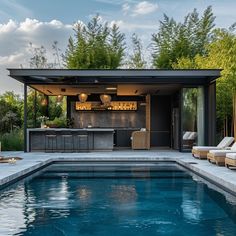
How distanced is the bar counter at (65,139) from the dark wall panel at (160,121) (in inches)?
186

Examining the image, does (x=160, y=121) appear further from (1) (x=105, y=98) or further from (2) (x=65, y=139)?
(2) (x=65, y=139)

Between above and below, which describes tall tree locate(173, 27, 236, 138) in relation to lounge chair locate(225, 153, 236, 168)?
above

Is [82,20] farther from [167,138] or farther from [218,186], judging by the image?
[218,186]

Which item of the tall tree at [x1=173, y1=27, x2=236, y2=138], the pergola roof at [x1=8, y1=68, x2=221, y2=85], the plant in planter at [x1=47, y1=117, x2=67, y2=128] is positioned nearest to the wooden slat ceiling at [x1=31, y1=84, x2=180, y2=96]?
the pergola roof at [x1=8, y1=68, x2=221, y2=85]

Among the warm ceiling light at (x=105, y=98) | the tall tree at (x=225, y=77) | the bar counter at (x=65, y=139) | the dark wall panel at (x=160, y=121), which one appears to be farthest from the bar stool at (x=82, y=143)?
the tall tree at (x=225, y=77)

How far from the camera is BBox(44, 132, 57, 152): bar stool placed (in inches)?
689

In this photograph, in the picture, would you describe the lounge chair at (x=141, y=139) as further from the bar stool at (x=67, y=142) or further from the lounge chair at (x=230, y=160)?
the lounge chair at (x=230, y=160)

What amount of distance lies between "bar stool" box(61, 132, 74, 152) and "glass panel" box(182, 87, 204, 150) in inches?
171

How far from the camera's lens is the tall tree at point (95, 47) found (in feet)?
90.5

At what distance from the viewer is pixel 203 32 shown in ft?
89.4

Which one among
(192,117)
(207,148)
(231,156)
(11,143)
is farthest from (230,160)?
(11,143)

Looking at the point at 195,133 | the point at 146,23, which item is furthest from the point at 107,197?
the point at 146,23

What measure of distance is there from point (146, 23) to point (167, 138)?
10.1 m

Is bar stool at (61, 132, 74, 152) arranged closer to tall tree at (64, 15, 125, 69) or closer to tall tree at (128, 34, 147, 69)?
tall tree at (64, 15, 125, 69)
